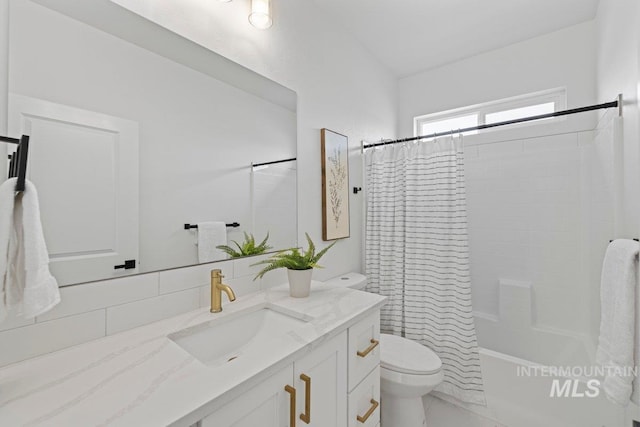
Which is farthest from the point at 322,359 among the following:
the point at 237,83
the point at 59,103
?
the point at 237,83

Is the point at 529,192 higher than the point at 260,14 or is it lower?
lower

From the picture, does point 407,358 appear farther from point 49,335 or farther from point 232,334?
point 49,335

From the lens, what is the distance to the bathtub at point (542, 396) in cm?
153

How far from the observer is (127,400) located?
59 centimetres

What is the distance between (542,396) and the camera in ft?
5.58

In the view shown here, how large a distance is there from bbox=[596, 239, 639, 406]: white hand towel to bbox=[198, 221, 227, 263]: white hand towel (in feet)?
5.33

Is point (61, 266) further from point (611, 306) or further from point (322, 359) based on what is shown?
point (611, 306)

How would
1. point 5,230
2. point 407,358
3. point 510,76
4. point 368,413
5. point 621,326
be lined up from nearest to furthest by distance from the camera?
point 5,230 → point 621,326 → point 368,413 → point 407,358 → point 510,76

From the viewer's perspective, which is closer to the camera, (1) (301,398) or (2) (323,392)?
(1) (301,398)

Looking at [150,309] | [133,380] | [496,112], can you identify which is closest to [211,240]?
[150,309]

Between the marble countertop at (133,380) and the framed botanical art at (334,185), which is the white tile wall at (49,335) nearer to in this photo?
the marble countertop at (133,380)

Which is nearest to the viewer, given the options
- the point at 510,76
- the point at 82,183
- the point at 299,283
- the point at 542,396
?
the point at 82,183

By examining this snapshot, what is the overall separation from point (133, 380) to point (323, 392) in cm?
60

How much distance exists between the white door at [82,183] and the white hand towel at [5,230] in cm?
23
